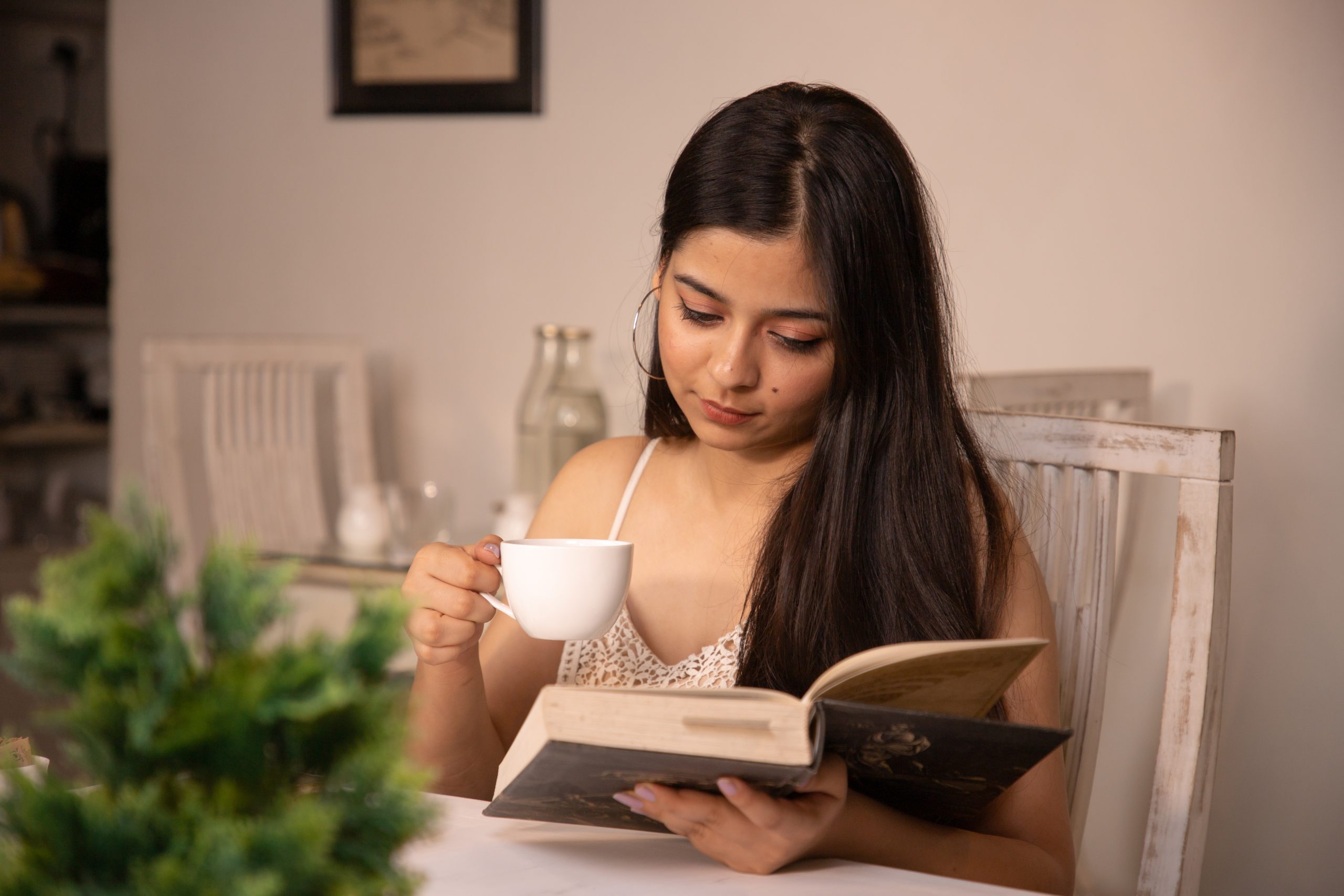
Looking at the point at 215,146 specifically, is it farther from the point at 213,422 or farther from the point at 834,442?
the point at 834,442

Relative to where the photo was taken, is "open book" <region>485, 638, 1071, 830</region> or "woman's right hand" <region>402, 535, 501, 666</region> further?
"woman's right hand" <region>402, 535, 501, 666</region>

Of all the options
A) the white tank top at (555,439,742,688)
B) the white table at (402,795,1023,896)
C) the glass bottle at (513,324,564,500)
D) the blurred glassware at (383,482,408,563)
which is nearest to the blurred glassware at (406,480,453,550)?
the blurred glassware at (383,482,408,563)

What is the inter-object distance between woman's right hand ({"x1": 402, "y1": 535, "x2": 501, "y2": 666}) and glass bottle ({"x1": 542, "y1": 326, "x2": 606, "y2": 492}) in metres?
1.38

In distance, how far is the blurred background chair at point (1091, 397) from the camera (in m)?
1.50

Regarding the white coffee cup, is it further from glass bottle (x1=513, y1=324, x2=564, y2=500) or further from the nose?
glass bottle (x1=513, y1=324, x2=564, y2=500)

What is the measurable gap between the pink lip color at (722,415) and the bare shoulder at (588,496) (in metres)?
0.26

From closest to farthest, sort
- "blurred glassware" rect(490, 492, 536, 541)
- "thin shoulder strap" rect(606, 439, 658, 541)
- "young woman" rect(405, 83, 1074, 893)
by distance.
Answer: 1. "young woman" rect(405, 83, 1074, 893)
2. "thin shoulder strap" rect(606, 439, 658, 541)
3. "blurred glassware" rect(490, 492, 536, 541)

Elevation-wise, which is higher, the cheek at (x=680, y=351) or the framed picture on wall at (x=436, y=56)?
the framed picture on wall at (x=436, y=56)

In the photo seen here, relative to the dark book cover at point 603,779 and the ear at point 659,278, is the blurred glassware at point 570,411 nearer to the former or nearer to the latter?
the ear at point 659,278

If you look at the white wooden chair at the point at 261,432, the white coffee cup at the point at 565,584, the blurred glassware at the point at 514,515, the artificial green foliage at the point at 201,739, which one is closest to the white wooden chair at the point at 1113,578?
the white coffee cup at the point at 565,584

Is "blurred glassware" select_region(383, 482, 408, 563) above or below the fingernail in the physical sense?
below

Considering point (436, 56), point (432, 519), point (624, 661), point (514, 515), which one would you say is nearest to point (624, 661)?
point (624, 661)

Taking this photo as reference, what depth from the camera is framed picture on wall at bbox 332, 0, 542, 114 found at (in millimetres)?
2506

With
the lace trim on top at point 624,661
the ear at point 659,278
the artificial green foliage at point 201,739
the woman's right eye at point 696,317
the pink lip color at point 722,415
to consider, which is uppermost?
the ear at point 659,278
